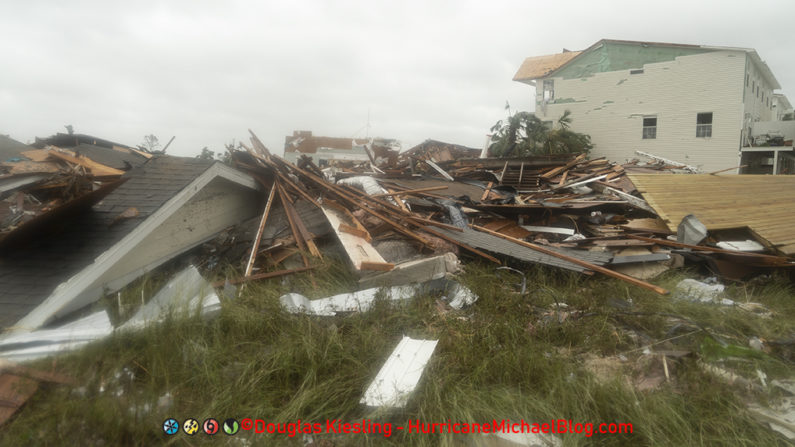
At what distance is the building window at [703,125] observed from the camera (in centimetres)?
1677

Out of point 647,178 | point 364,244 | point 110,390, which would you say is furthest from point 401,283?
point 647,178

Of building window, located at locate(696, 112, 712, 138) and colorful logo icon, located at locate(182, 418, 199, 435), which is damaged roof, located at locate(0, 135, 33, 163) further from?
building window, located at locate(696, 112, 712, 138)

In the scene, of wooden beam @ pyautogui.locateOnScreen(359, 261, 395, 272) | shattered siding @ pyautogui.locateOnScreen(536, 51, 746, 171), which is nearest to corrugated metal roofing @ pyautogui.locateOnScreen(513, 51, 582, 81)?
shattered siding @ pyautogui.locateOnScreen(536, 51, 746, 171)

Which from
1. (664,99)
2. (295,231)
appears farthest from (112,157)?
(664,99)

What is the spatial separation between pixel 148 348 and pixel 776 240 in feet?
26.9

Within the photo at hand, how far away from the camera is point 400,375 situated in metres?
2.77

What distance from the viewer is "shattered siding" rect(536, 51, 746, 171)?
636 inches

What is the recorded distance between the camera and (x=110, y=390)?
250 cm

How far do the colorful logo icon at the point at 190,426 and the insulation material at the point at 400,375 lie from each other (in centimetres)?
106

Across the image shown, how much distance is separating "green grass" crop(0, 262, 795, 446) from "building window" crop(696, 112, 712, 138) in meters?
16.8

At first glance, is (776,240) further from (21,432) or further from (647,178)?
(21,432)

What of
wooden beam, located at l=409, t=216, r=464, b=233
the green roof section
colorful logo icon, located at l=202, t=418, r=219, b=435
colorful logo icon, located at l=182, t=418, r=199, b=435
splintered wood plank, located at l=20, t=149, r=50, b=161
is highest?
the green roof section

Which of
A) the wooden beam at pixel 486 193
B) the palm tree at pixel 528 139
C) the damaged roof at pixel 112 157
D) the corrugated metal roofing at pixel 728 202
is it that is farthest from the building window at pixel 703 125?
the damaged roof at pixel 112 157

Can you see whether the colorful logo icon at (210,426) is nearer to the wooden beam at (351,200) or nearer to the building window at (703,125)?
the wooden beam at (351,200)
